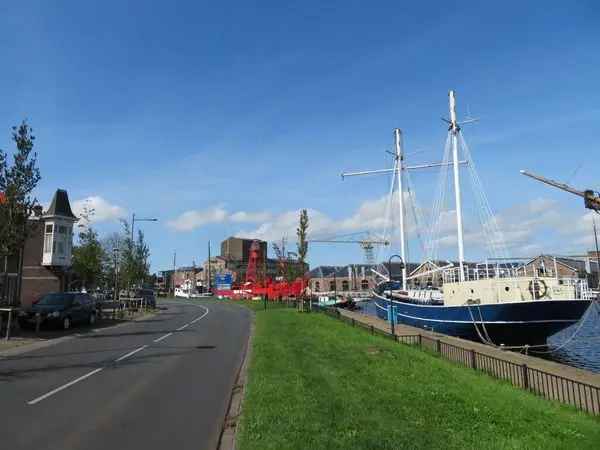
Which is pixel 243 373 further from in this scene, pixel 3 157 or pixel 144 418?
pixel 3 157

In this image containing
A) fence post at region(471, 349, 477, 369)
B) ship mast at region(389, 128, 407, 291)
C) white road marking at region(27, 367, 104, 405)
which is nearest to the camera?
white road marking at region(27, 367, 104, 405)

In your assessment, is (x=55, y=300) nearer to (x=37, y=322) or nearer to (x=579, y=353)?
(x=37, y=322)

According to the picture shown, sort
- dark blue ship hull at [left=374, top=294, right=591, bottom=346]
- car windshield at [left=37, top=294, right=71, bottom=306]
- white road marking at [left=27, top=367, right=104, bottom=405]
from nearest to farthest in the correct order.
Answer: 1. white road marking at [left=27, top=367, right=104, bottom=405]
2. car windshield at [left=37, top=294, right=71, bottom=306]
3. dark blue ship hull at [left=374, top=294, right=591, bottom=346]

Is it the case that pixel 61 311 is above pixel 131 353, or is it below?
above

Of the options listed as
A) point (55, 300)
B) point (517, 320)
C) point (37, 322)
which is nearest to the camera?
point (37, 322)

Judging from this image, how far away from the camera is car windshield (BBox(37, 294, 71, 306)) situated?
26.2m

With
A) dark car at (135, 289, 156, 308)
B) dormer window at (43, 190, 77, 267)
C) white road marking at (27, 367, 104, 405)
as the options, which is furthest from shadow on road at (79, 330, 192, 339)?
dark car at (135, 289, 156, 308)

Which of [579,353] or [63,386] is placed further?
[579,353]

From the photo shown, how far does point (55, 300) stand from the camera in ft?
87.0

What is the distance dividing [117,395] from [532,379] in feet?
30.1

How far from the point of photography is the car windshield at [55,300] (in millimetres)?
26188

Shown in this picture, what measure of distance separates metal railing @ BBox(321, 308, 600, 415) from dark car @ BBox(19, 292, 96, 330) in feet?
58.2

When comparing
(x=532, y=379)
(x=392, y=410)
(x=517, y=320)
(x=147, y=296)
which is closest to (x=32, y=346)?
(x=392, y=410)

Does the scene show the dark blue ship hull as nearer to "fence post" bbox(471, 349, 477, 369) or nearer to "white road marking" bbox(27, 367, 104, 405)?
"fence post" bbox(471, 349, 477, 369)
